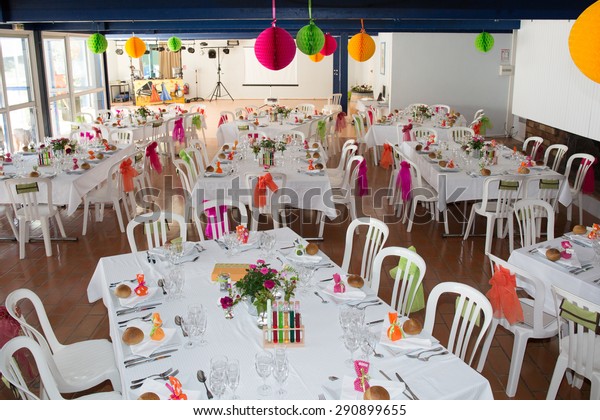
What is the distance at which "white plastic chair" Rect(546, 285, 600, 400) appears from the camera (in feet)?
10.1

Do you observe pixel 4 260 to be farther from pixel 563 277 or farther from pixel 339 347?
pixel 563 277

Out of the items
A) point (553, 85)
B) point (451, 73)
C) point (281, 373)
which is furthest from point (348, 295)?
point (451, 73)

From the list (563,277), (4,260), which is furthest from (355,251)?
(4,260)

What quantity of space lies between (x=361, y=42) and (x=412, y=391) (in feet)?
19.4

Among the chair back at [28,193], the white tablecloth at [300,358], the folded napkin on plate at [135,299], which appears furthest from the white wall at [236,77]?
the folded napkin on plate at [135,299]

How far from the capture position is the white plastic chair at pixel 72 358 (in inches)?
121

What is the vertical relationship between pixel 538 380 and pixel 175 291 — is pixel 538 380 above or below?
below

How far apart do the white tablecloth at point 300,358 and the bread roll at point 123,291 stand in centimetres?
6

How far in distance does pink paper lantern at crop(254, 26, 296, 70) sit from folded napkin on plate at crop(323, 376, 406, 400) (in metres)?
3.02

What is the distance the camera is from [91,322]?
15.7 ft

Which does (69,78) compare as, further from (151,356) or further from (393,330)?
(393,330)

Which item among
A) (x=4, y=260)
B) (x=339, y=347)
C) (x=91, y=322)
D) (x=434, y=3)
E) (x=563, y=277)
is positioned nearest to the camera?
(x=339, y=347)

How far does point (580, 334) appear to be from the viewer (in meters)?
3.23

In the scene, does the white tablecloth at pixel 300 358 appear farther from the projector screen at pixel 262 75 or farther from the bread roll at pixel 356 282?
the projector screen at pixel 262 75
